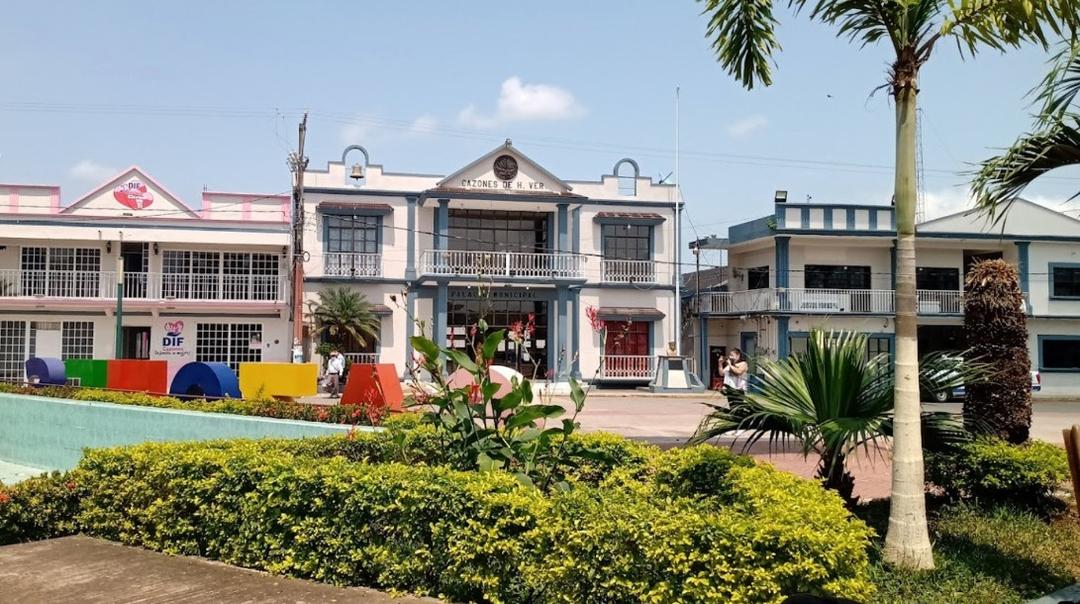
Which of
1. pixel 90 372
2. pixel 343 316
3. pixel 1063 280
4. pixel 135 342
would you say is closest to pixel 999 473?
pixel 90 372

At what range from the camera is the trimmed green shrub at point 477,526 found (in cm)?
422

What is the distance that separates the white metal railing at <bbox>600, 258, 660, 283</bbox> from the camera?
3269 cm

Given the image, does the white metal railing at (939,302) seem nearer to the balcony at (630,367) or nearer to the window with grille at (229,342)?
the balcony at (630,367)

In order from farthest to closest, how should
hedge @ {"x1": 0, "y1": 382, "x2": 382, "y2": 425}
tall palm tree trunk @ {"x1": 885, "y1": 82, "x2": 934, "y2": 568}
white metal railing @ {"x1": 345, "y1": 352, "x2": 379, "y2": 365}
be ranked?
white metal railing @ {"x1": 345, "y1": 352, "x2": 379, "y2": 365} → hedge @ {"x1": 0, "y1": 382, "x2": 382, "y2": 425} → tall palm tree trunk @ {"x1": 885, "y1": 82, "x2": 934, "y2": 568}

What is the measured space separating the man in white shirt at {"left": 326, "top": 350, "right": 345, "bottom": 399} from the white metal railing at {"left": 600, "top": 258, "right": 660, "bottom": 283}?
442 inches

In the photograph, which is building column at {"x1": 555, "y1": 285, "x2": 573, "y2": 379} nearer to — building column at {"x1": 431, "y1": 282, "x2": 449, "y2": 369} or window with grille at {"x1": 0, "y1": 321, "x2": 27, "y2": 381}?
building column at {"x1": 431, "y1": 282, "x2": 449, "y2": 369}

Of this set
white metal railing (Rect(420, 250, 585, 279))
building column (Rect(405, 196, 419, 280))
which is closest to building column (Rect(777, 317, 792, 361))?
white metal railing (Rect(420, 250, 585, 279))

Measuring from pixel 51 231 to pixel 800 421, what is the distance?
28995 mm

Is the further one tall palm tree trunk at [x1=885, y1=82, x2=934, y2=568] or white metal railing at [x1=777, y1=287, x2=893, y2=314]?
white metal railing at [x1=777, y1=287, x2=893, y2=314]

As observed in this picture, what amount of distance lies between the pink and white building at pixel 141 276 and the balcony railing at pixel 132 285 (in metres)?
0.03

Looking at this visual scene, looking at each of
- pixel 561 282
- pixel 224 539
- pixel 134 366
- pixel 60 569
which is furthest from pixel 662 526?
pixel 561 282

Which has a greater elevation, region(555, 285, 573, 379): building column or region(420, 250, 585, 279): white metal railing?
region(420, 250, 585, 279): white metal railing

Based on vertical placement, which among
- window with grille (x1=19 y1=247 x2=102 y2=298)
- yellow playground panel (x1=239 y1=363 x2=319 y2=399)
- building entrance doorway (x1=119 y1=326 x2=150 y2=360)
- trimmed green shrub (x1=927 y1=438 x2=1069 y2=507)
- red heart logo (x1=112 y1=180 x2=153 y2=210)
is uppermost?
red heart logo (x1=112 y1=180 x2=153 y2=210)

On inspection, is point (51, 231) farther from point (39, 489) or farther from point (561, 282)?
point (39, 489)
